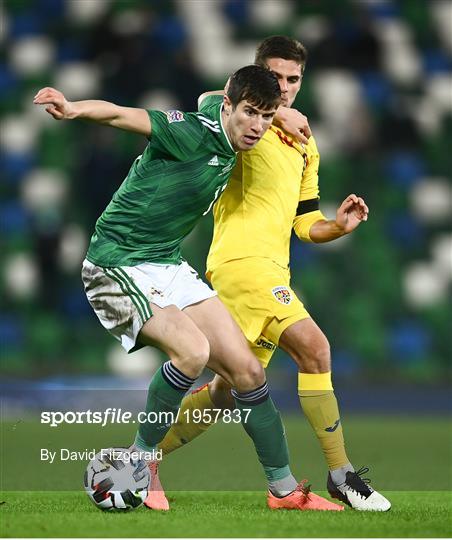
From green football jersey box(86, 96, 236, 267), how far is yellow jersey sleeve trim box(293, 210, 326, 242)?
0.79 metres

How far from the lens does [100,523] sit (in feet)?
13.1

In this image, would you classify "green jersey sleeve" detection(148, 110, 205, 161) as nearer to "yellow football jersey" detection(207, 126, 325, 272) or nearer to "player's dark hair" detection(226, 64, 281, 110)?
"player's dark hair" detection(226, 64, 281, 110)

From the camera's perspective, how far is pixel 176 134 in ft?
14.9

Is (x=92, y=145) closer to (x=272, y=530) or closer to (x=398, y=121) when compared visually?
(x=398, y=121)

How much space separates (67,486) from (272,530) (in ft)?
6.49

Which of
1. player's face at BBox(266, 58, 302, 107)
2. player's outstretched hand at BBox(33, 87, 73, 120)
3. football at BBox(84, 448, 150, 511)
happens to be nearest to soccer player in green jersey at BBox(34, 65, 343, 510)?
football at BBox(84, 448, 150, 511)

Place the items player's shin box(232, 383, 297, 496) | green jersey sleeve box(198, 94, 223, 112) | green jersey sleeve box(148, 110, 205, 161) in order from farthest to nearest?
green jersey sleeve box(198, 94, 223, 112) → player's shin box(232, 383, 297, 496) → green jersey sleeve box(148, 110, 205, 161)

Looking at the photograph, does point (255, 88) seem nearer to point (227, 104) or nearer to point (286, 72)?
point (227, 104)

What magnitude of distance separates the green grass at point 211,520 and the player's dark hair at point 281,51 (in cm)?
212

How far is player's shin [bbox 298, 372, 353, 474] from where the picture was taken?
4848 millimetres

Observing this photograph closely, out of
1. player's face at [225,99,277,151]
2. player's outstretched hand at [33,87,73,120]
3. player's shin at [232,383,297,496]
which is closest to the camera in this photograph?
player's outstretched hand at [33,87,73,120]

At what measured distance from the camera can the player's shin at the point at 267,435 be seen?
4.70 metres

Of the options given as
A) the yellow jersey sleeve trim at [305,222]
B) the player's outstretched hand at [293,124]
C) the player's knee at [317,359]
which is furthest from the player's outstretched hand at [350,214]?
the player's knee at [317,359]

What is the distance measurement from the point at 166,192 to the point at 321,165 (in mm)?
8743
